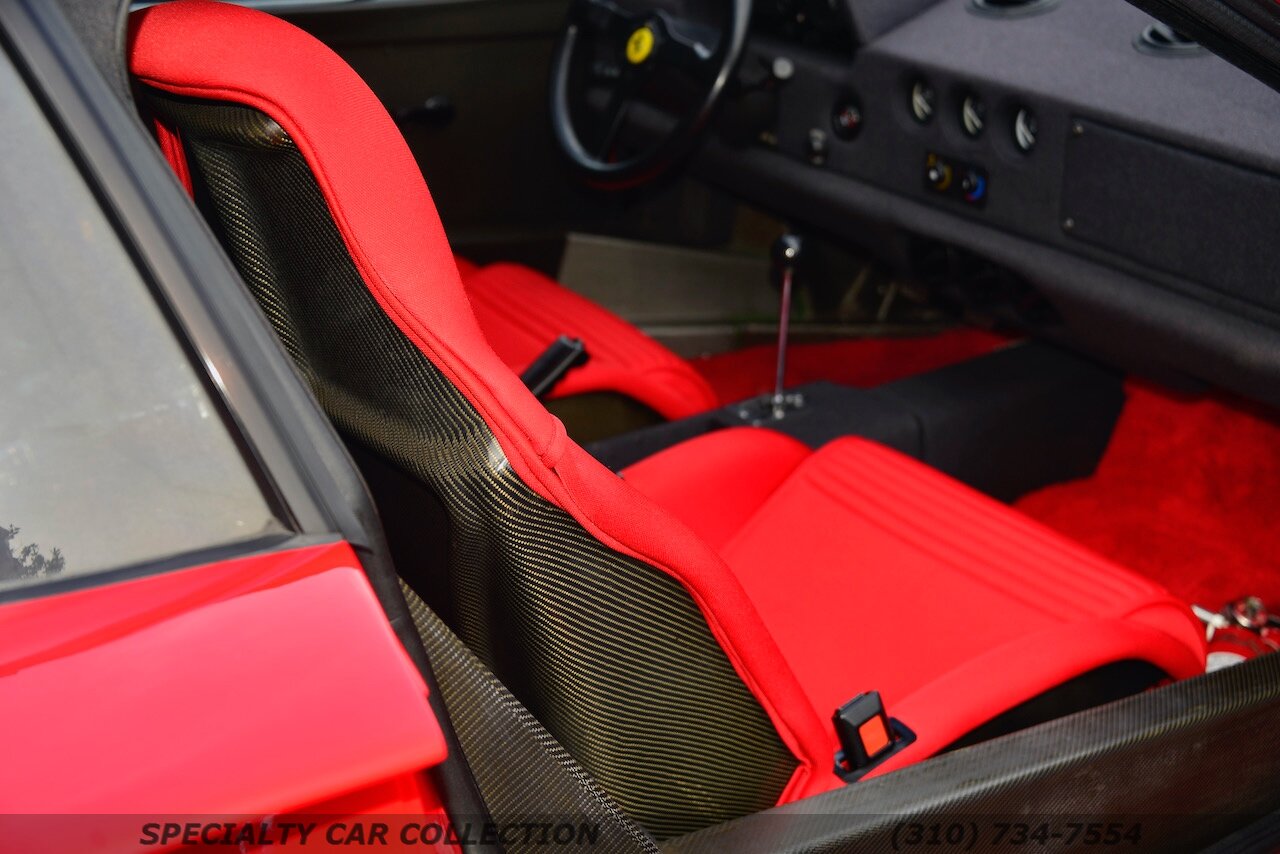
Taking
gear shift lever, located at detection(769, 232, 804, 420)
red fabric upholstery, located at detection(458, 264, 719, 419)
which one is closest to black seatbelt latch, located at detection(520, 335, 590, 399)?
red fabric upholstery, located at detection(458, 264, 719, 419)

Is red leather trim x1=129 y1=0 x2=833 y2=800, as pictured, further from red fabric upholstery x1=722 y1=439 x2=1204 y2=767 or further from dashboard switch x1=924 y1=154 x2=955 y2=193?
dashboard switch x1=924 y1=154 x2=955 y2=193

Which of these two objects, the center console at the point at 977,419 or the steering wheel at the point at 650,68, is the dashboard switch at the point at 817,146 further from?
the center console at the point at 977,419

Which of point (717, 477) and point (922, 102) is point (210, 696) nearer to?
point (717, 477)

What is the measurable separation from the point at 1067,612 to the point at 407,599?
795mm

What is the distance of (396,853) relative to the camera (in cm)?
63

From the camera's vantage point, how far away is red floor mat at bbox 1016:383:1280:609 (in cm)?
206

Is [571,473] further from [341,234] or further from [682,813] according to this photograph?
[682,813]

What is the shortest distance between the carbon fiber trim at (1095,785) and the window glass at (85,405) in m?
0.46

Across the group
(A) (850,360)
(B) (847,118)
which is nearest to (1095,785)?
(B) (847,118)

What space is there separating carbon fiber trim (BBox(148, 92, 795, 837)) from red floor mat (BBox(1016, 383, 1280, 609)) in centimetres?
140

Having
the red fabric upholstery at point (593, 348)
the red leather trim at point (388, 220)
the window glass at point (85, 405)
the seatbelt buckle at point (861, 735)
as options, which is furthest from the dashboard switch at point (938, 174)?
the window glass at point (85, 405)

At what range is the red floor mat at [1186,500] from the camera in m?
2.06

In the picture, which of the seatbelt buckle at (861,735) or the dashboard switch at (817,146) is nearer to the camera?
the seatbelt buckle at (861,735)

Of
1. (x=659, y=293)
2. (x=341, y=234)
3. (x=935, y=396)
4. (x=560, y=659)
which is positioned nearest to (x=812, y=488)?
(x=935, y=396)
